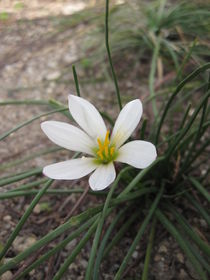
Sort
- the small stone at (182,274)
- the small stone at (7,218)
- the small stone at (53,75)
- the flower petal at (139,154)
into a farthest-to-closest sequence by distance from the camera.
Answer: the small stone at (53,75) → the small stone at (7,218) → the small stone at (182,274) → the flower petal at (139,154)

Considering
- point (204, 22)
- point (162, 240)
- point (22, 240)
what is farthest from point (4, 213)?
point (204, 22)

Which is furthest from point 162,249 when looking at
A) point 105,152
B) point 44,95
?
point 44,95

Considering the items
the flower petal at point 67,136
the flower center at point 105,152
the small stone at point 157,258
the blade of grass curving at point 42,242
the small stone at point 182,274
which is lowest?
the small stone at point 182,274

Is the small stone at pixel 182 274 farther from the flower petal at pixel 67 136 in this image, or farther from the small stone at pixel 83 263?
the flower petal at pixel 67 136

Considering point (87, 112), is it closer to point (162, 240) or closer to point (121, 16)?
point (162, 240)

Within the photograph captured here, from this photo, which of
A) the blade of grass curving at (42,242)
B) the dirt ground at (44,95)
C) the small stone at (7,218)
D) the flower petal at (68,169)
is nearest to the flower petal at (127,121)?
the flower petal at (68,169)
